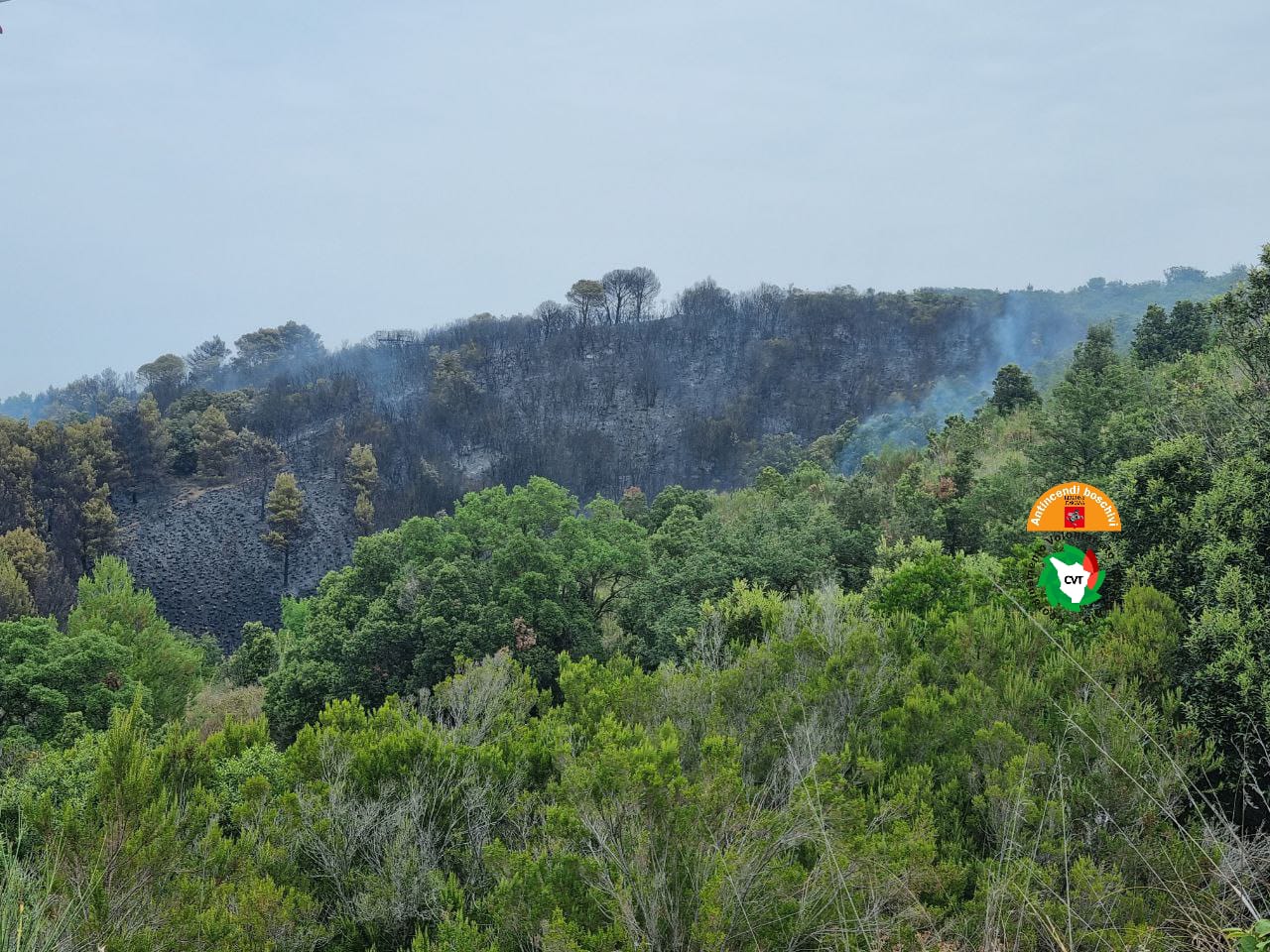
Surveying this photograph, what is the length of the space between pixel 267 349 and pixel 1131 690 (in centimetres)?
7692

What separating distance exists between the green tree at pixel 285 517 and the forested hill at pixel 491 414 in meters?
0.47

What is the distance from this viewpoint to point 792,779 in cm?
560

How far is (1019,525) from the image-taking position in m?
14.9

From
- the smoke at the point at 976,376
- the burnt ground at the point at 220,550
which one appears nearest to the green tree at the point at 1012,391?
the smoke at the point at 976,376

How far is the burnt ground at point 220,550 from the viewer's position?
1455 inches

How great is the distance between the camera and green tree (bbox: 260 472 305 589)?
39.3 metres

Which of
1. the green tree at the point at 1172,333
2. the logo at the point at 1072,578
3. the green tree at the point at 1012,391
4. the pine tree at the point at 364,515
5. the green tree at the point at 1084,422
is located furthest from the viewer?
the pine tree at the point at 364,515

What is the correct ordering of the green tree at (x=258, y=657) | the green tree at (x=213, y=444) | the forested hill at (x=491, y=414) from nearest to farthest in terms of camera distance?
1. the green tree at (x=258, y=657)
2. the forested hill at (x=491, y=414)
3. the green tree at (x=213, y=444)

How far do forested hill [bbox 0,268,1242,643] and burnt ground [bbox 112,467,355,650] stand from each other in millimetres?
109

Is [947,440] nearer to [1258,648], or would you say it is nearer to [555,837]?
[1258,648]

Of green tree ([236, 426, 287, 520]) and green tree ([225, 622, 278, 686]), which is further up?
green tree ([236, 426, 287, 520])

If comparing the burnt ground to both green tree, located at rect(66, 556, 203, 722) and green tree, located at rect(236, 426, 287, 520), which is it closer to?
green tree, located at rect(236, 426, 287, 520)

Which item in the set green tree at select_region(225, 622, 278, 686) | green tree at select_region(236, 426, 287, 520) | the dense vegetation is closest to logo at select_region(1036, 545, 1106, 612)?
the dense vegetation

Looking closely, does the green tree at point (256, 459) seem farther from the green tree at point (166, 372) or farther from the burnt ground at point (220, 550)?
the green tree at point (166, 372)
